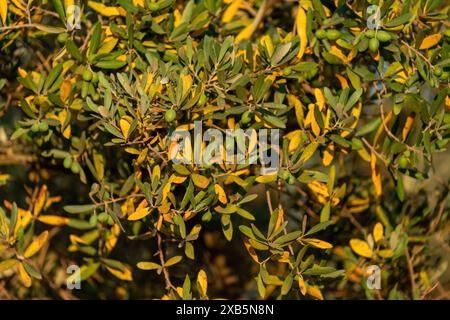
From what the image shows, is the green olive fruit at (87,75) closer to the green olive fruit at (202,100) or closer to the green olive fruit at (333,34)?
the green olive fruit at (202,100)

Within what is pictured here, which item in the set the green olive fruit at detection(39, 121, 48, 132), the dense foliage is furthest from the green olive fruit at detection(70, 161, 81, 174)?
the green olive fruit at detection(39, 121, 48, 132)

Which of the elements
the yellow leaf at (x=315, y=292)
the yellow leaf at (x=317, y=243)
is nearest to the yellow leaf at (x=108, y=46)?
the yellow leaf at (x=317, y=243)

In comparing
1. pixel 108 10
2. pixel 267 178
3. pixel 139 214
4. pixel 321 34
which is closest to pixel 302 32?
pixel 321 34

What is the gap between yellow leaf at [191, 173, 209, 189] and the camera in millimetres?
1483

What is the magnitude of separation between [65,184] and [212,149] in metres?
1.55

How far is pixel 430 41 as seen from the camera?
162 centimetres

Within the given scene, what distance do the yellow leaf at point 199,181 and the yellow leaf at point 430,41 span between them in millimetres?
638

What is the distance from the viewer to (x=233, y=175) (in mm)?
1555

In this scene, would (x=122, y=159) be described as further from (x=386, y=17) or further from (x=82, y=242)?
(x=386, y=17)

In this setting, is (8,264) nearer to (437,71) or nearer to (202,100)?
(202,100)

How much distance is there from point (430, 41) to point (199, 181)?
2.21ft

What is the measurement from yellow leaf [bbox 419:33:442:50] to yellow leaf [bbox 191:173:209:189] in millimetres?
638

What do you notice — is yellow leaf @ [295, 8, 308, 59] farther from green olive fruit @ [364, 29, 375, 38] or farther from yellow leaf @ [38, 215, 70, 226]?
yellow leaf @ [38, 215, 70, 226]
